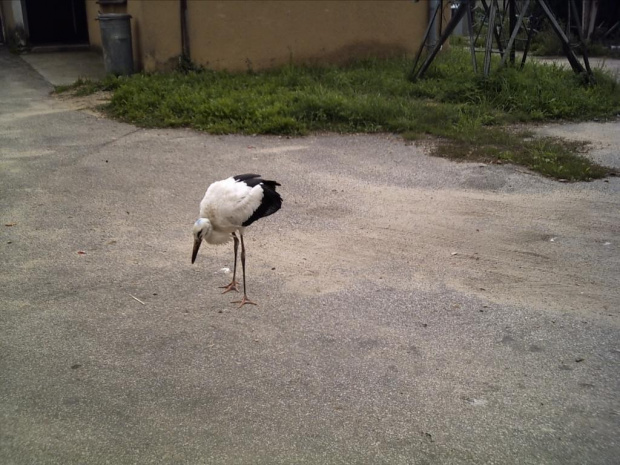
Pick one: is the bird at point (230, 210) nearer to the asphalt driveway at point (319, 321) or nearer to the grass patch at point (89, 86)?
the asphalt driveway at point (319, 321)

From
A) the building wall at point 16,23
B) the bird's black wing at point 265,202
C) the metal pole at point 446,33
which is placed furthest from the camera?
the building wall at point 16,23

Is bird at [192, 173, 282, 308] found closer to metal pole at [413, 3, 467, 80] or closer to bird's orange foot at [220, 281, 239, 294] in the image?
bird's orange foot at [220, 281, 239, 294]

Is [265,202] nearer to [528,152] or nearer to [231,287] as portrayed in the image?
[231,287]

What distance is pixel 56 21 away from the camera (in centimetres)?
1788

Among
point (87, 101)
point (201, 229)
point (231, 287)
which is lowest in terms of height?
point (87, 101)

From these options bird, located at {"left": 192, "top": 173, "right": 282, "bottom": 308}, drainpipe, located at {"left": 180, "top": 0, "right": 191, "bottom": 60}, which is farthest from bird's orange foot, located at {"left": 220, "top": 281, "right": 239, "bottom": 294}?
drainpipe, located at {"left": 180, "top": 0, "right": 191, "bottom": 60}

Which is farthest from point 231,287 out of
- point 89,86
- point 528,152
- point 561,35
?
point 89,86

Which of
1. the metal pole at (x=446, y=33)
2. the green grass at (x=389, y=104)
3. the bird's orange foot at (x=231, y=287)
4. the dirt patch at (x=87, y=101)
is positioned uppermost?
the metal pole at (x=446, y=33)

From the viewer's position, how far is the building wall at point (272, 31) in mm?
12289

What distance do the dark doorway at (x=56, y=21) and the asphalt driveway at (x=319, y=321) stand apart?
37.8 feet

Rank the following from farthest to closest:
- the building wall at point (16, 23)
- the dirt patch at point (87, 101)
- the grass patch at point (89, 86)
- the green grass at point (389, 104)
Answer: the building wall at point (16, 23) < the grass patch at point (89, 86) < the dirt patch at point (87, 101) < the green grass at point (389, 104)

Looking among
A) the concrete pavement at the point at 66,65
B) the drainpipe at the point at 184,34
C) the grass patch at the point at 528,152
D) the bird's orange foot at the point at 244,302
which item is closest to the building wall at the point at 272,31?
the drainpipe at the point at 184,34

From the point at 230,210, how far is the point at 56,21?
50.7 ft

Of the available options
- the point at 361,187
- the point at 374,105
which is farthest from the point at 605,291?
the point at 374,105
